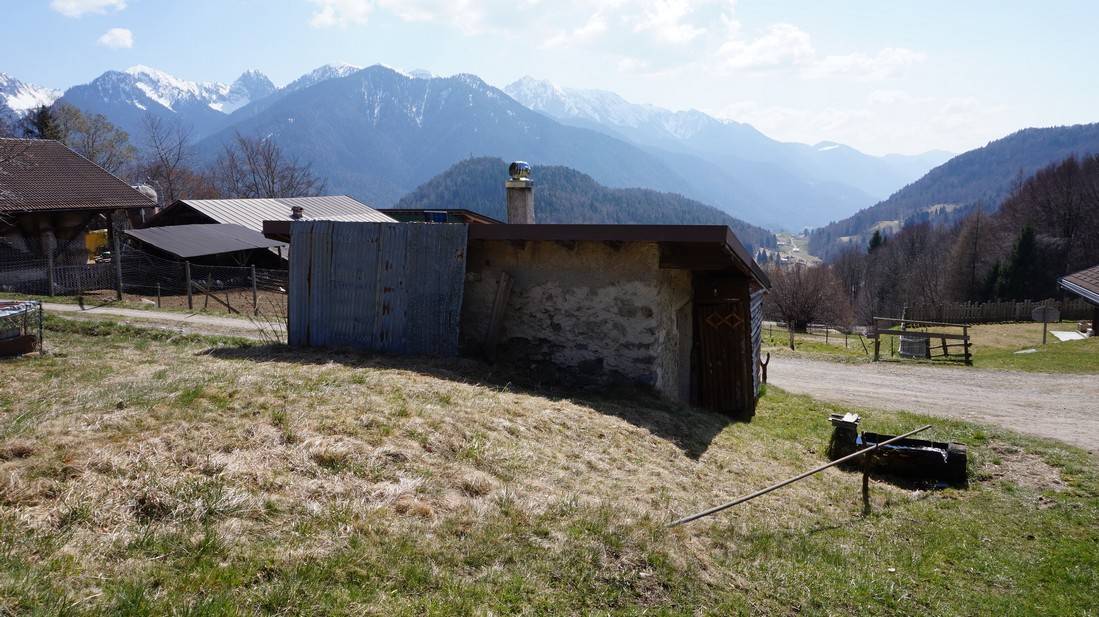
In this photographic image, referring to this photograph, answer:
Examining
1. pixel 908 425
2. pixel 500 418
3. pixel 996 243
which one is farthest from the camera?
pixel 996 243

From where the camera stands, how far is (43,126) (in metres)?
44.6

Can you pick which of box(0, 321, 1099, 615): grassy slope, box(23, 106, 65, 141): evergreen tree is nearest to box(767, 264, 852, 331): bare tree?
box(0, 321, 1099, 615): grassy slope

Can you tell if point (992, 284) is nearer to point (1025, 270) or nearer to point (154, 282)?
point (1025, 270)

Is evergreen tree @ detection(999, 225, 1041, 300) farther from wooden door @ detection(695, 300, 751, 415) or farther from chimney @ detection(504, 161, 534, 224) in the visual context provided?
chimney @ detection(504, 161, 534, 224)

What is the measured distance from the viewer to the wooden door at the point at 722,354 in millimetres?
11852

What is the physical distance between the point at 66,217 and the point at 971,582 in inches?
1309

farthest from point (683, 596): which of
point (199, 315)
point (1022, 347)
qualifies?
point (1022, 347)

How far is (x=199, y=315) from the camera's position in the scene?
18.3 m

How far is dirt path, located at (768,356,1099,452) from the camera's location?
1316 cm

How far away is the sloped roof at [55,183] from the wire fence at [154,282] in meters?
3.30

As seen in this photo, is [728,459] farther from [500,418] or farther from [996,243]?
[996,243]

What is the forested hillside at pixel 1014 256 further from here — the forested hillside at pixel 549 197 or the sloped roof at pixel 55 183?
the forested hillside at pixel 549 197

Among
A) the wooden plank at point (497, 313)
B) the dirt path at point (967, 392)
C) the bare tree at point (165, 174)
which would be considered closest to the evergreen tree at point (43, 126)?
the bare tree at point (165, 174)

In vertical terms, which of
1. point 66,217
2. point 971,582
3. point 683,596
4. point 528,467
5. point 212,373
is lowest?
point 971,582
